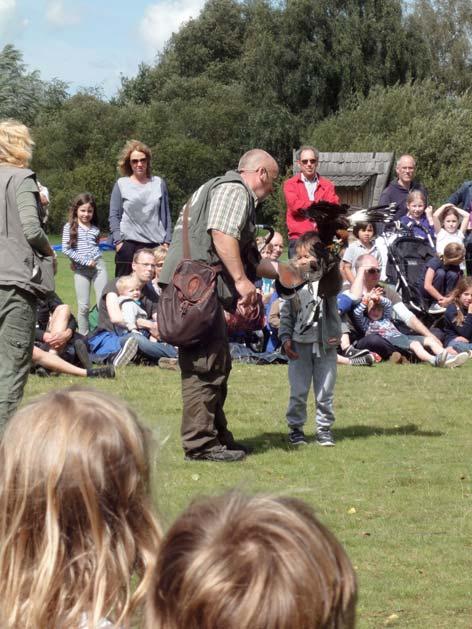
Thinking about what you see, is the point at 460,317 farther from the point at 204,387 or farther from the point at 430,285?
the point at 204,387

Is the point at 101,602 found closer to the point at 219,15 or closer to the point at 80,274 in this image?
the point at 80,274

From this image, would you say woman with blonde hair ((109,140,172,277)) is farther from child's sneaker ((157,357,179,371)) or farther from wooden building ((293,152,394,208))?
wooden building ((293,152,394,208))

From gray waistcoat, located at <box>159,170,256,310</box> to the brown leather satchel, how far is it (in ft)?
0.56

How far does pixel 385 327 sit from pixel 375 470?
6392 mm

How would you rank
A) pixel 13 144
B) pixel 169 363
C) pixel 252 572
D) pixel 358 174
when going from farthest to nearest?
pixel 358 174, pixel 169 363, pixel 13 144, pixel 252 572

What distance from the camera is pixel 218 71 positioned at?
82.9 meters

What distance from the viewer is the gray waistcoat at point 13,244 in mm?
7398

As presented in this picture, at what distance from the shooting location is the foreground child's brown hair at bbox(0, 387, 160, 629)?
232cm

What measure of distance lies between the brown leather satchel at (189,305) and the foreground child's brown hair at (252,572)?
5.80 m

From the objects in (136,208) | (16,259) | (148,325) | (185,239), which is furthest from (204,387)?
(136,208)

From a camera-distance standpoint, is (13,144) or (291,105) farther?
(291,105)

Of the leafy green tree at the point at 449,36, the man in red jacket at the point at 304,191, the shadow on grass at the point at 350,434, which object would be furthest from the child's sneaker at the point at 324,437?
the leafy green tree at the point at 449,36

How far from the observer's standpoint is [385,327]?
46.6 feet

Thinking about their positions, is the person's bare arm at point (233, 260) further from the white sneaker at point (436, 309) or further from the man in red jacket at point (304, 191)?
the white sneaker at point (436, 309)
